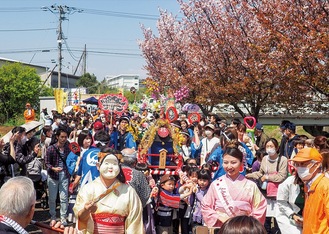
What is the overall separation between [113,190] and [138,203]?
0.97ft

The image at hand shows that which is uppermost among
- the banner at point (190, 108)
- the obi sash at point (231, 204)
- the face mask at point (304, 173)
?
the banner at point (190, 108)

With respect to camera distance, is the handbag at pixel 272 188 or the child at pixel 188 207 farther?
the handbag at pixel 272 188

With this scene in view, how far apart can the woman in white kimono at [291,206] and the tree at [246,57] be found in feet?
17.0

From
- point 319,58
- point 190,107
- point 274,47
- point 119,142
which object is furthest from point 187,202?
point 190,107

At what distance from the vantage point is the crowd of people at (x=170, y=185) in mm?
4134

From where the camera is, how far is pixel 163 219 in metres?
6.12

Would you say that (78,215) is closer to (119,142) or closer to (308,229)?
(308,229)

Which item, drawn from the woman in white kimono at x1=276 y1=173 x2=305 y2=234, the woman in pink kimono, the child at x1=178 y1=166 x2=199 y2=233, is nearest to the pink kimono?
the woman in pink kimono

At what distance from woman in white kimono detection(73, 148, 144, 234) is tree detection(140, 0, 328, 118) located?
6506 millimetres

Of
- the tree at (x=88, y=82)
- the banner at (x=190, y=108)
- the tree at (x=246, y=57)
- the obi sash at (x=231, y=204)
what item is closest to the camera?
Result: the obi sash at (x=231, y=204)

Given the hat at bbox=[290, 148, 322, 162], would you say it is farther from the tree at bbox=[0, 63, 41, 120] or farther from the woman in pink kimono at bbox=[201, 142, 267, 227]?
the tree at bbox=[0, 63, 41, 120]

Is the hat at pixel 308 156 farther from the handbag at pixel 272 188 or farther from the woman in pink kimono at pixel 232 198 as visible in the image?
the handbag at pixel 272 188

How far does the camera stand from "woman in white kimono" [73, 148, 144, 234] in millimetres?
4285

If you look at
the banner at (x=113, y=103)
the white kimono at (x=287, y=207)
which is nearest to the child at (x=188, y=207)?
the white kimono at (x=287, y=207)
